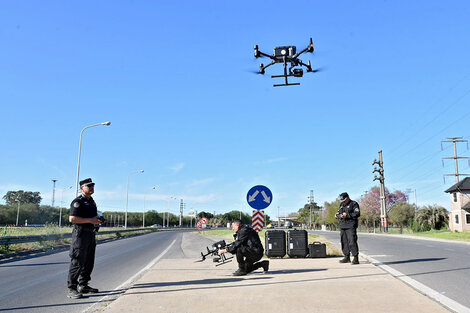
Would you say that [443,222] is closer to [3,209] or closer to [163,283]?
[163,283]

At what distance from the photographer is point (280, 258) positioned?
12.1 meters

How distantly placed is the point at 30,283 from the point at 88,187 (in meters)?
2.93

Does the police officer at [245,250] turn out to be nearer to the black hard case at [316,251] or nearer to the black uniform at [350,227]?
the black uniform at [350,227]

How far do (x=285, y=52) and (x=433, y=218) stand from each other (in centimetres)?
4975

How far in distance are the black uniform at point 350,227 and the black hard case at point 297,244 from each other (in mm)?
1664

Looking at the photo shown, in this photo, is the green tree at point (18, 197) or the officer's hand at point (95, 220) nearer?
the officer's hand at point (95, 220)

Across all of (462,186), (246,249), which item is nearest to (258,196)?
(246,249)

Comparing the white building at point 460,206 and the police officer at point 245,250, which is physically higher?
the white building at point 460,206

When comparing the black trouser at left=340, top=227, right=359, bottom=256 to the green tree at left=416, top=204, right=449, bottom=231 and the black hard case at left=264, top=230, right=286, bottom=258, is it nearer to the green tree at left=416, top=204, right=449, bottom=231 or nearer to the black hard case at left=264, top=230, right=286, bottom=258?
the black hard case at left=264, top=230, right=286, bottom=258

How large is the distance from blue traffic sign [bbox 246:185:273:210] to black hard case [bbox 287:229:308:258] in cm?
117

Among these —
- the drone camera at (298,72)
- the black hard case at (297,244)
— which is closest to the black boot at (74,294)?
the black hard case at (297,244)

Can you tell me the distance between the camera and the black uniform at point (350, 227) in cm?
1036

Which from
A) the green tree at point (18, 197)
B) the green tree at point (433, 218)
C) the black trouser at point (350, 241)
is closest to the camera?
the black trouser at point (350, 241)

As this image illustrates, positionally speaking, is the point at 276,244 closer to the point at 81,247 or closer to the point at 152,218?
the point at 81,247
